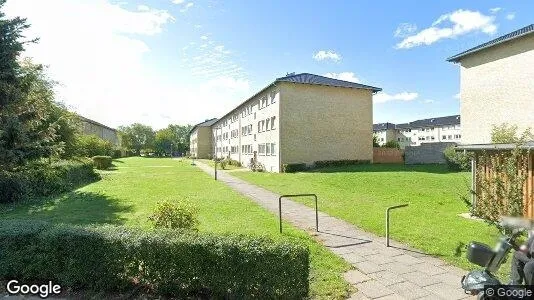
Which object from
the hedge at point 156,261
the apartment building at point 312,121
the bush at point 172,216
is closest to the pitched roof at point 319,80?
the apartment building at point 312,121

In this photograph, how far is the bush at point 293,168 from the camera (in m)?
28.5

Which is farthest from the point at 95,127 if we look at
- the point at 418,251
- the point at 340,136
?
the point at 418,251

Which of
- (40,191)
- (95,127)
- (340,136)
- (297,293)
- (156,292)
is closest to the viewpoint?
(297,293)

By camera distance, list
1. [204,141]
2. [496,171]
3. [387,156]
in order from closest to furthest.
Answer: [496,171] → [387,156] → [204,141]

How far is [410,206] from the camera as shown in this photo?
12.4 m

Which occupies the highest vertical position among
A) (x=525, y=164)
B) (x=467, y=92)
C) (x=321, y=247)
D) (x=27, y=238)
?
(x=467, y=92)

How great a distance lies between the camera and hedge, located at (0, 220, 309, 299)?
450cm

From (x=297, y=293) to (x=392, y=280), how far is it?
1.98 m

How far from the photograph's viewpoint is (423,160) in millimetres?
35094

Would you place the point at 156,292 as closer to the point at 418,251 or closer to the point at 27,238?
the point at 27,238

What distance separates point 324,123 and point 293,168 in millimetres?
5348

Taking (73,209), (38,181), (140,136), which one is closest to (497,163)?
(73,209)

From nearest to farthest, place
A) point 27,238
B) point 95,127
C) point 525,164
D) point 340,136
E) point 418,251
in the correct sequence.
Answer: point 27,238 < point 418,251 < point 525,164 < point 340,136 < point 95,127

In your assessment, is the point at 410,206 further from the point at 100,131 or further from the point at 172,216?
the point at 100,131
